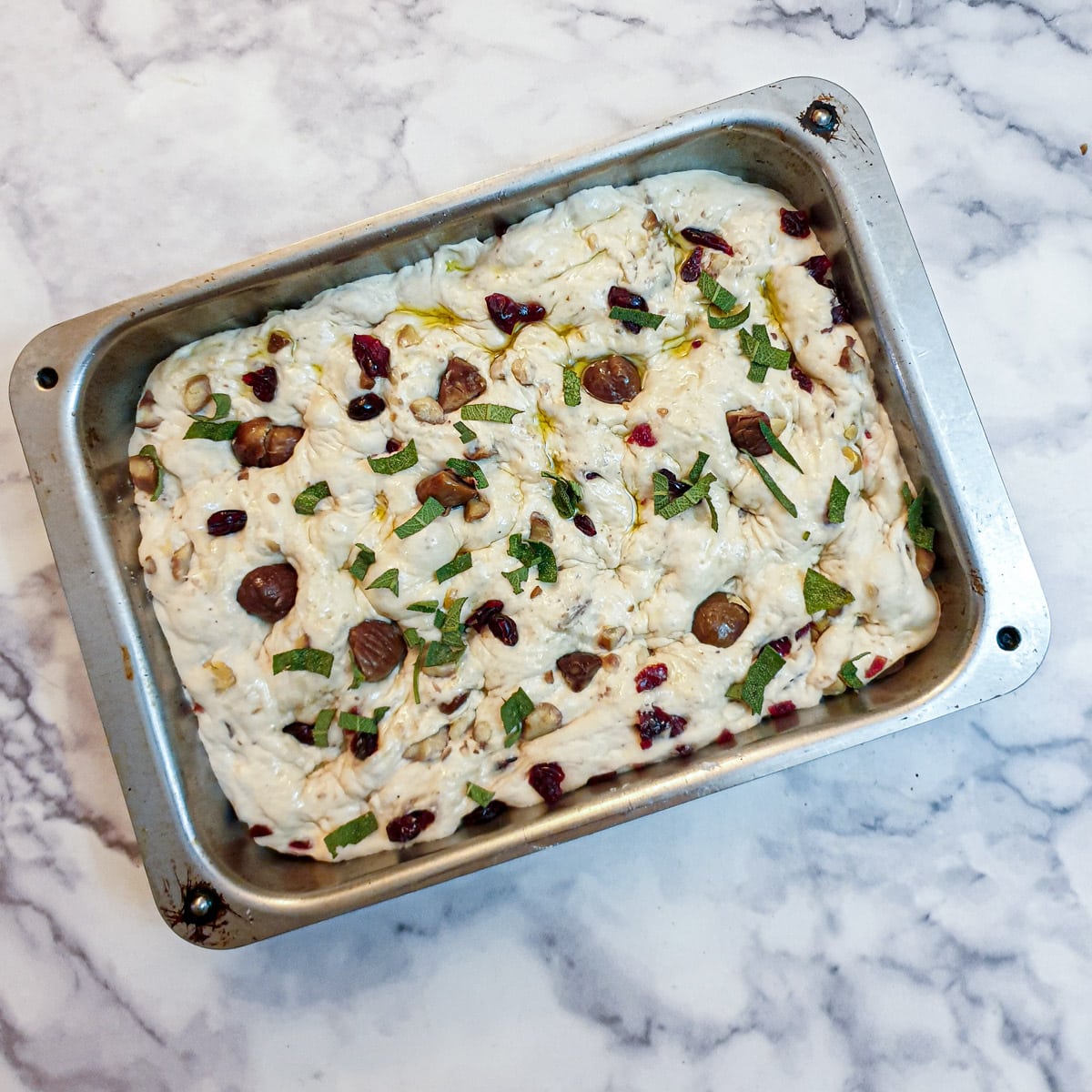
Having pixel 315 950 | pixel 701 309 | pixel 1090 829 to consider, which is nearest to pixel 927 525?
pixel 701 309

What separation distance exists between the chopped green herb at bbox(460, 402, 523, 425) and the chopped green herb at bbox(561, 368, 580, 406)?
97mm

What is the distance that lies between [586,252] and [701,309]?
0.24 m

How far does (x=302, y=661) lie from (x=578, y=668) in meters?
0.51

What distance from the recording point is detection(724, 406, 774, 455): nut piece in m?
1.56

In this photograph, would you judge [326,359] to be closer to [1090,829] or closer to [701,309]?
[701,309]

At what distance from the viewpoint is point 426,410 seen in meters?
1.59

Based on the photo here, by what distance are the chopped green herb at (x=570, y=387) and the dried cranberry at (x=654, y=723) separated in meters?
0.59

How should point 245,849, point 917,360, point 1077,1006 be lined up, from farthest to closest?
point 1077,1006
point 245,849
point 917,360

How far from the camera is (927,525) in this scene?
5.34 ft

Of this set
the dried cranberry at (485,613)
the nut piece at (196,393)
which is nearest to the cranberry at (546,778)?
the dried cranberry at (485,613)

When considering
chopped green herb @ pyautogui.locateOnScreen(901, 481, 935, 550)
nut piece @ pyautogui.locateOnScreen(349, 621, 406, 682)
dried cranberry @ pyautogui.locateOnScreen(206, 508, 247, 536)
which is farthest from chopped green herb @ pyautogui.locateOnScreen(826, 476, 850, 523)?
dried cranberry @ pyautogui.locateOnScreen(206, 508, 247, 536)

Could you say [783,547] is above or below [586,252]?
below

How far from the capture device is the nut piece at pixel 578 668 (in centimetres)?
160

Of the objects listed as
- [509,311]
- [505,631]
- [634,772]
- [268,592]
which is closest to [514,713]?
[505,631]
